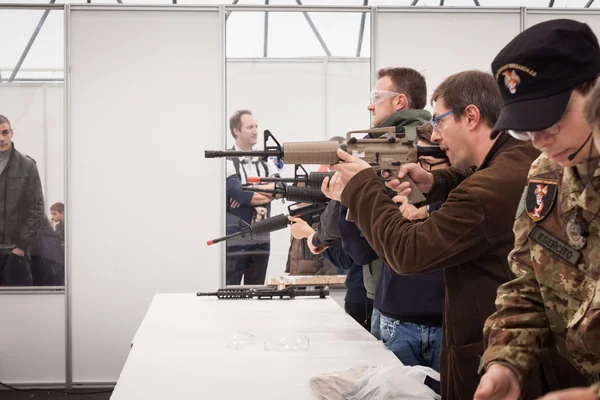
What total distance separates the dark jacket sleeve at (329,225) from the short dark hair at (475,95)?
878 mm

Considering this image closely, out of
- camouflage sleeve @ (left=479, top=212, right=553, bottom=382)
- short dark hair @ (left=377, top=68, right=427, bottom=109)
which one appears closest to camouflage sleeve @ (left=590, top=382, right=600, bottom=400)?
camouflage sleeve @ (left=479, top=212, right=553, bottom=382)

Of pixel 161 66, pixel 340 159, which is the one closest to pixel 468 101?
pixel 340 159

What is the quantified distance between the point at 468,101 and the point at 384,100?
104 centimetres

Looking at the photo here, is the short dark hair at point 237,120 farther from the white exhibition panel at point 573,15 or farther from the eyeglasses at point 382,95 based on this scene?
the white exhibition panel at point 573,15

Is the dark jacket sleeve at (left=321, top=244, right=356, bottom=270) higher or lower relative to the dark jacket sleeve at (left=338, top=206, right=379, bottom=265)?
lower

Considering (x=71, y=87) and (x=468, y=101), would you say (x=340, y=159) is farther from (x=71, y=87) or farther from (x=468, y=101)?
(x=71, y=87)

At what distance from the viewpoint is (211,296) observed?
3.73 meters

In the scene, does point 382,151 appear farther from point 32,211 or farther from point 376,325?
point 32,211

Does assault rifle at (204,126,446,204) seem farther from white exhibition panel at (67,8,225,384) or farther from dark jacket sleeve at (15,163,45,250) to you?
dark jacket sleeve at (15,163,45,250)

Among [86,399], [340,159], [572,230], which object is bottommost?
[86,399]

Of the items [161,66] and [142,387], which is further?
[161,66]

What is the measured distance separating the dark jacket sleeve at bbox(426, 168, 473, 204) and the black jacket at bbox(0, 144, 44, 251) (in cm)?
333

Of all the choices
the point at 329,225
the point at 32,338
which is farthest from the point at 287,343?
the point at 32,338

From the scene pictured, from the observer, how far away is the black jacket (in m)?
4.74
